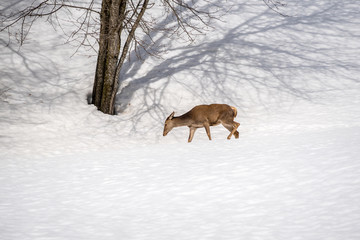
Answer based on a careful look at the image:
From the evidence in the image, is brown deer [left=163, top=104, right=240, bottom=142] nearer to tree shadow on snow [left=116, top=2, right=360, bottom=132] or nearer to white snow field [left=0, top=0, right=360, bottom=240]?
white snow field [left=0, top=0, right=360, bottom=240]

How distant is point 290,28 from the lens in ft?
64.3

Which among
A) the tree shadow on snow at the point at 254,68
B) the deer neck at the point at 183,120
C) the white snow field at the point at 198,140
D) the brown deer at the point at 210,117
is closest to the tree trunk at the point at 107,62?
the white snow field at the point at 198,140

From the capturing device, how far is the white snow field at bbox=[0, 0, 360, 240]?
16.8 ft

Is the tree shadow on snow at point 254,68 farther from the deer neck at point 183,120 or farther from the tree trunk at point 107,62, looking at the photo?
the deer neck at point 183,120

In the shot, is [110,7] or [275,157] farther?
[110,7]

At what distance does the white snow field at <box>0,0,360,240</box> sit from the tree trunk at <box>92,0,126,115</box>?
1.77 ft

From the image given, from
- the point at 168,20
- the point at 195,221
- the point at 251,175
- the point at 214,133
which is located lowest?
the point at 195,221

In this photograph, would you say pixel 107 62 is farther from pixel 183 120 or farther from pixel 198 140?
pixel 198 140

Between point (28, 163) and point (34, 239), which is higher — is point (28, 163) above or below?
above

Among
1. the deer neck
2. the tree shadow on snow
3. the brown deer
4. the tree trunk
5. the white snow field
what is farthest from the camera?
the tree shadow on snow

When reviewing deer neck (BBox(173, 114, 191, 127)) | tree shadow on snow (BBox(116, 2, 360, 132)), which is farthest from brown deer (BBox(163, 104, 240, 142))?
tree shadow on snow (BBox(116, 2, 360, 132))

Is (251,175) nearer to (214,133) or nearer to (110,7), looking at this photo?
(214,133)

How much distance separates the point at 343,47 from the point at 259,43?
11.8ft

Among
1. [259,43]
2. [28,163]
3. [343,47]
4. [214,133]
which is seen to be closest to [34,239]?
[28,163]
